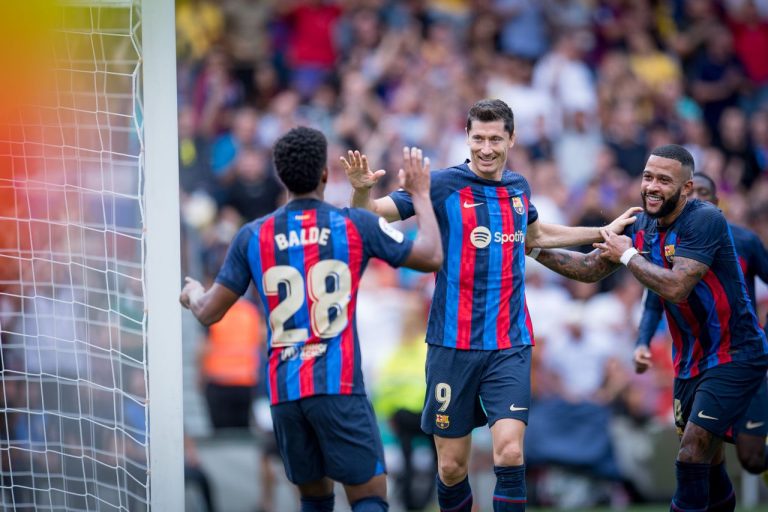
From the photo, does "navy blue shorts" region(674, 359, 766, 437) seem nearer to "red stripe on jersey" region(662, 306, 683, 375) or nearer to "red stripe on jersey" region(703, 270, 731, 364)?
"red stripe on jersey" region(703, 270, 731, 364)

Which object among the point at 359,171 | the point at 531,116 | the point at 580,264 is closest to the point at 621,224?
the point at 580,264

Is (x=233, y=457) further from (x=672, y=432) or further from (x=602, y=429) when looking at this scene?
(x=672, y=432)

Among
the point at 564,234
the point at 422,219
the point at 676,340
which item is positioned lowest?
the point at 676,340

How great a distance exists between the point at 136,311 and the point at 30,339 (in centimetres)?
75

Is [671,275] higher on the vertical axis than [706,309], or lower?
higher

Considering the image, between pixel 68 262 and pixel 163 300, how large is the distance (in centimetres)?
115

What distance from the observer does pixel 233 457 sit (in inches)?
450

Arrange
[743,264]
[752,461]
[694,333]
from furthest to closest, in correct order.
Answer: [743,264] < [752,461] < [694,333]

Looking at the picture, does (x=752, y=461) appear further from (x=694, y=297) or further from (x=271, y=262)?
(x=271, y=262)

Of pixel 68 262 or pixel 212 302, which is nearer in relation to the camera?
pixel 212 302

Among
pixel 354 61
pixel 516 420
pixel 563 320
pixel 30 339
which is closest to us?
pixel 516 420

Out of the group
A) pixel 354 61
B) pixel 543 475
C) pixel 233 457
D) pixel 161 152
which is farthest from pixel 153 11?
pixel 354 61

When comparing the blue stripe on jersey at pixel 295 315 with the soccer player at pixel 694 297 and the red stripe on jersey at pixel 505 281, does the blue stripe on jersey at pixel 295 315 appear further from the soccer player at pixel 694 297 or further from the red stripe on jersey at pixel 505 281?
the soccer player at pixel 694 297

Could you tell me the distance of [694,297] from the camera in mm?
7312
